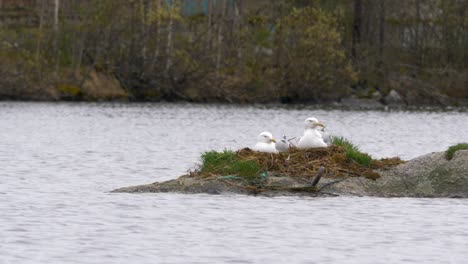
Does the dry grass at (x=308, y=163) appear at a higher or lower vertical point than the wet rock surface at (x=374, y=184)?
higher

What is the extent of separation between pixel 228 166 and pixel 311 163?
5.20 ft

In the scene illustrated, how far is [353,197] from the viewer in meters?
23.9

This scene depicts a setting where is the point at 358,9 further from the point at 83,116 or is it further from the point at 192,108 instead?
the point at 83,116

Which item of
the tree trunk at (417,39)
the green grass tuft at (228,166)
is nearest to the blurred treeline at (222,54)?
the tree trunk at (417,39)

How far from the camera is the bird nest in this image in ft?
79.5

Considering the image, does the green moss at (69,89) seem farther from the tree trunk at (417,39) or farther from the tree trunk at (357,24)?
the tree trunk at (417,39)

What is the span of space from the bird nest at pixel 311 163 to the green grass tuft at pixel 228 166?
A: 185mm

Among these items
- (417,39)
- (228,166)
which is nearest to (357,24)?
(417,39)

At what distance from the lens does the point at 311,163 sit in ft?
80.2

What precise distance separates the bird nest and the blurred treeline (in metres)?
54.8

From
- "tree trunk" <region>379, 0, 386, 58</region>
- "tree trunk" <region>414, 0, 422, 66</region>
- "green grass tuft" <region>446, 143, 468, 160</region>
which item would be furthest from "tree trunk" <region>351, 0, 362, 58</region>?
"green grass tuft" <region>446, 143, 468, 160</region>

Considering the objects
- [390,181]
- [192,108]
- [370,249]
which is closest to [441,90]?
[192,108]

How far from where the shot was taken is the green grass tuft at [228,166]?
78.6 ft

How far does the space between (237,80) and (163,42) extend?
5591mm
